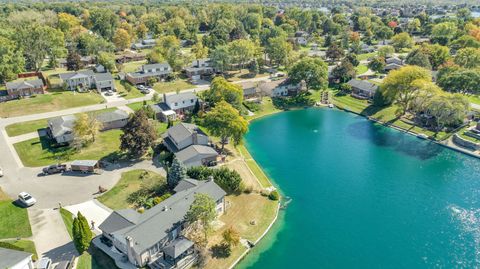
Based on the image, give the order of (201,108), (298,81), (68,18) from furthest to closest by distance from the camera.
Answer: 1. (68,18)
2. (298,81)
3. (201,108)

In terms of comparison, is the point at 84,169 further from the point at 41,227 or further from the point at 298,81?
the point at 298,81

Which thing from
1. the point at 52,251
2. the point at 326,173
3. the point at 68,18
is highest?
the point at 68,18

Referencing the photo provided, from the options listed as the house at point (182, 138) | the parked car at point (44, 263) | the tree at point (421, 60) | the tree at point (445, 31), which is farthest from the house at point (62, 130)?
the tree at point (445, 31)

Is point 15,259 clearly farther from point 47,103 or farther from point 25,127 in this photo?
point 47,103

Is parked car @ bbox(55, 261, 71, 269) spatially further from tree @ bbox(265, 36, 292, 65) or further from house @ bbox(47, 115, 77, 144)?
tree @ bbox(265, 36, 292, 65)

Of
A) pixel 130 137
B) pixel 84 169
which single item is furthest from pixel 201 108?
pixel 84 169

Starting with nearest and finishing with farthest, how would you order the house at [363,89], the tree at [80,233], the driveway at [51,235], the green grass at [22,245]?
A: the tree at [80,233]
the green grass at [22,245]
the driveway at [51,235]
the house at [363,89]

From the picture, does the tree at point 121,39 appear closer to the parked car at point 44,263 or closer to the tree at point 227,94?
the tree at point 227,94
